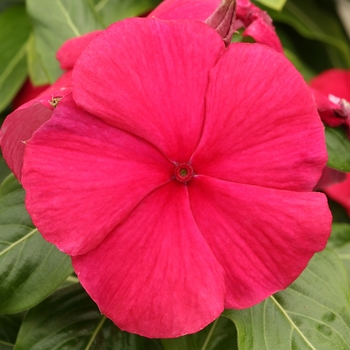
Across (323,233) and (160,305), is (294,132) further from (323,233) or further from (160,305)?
(160,305)

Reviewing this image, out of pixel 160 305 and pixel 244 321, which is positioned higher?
pixel 160 305

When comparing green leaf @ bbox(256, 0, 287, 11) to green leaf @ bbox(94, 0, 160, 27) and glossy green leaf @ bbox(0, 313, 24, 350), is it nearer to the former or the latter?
green leaf @ bbox(94, 0, 160, 27)

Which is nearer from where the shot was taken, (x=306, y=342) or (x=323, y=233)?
(x=323, y=233)

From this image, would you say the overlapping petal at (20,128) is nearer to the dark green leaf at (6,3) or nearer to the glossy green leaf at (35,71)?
the glossy green leaf at (35,71)

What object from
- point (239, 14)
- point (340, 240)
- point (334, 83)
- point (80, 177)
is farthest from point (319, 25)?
point (80, 177)

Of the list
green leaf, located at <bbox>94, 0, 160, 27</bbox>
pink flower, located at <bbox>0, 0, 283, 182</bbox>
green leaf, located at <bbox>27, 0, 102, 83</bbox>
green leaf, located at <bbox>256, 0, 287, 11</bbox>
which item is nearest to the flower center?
pink flower, located at <bbox>0, 0, 283, 182</bbox>

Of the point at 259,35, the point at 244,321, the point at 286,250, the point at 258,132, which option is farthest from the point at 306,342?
the point at 259,35
